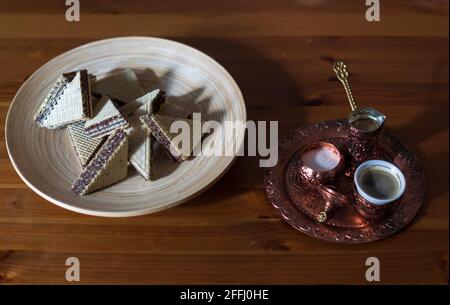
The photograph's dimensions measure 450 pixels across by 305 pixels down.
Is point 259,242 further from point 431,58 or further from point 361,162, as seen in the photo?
point 431,58

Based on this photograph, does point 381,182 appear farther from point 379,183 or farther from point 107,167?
point 107,167

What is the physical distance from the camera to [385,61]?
1074 millimetres

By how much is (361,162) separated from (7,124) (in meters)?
0.59

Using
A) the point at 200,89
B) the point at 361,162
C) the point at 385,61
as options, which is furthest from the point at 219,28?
the point at 361,162

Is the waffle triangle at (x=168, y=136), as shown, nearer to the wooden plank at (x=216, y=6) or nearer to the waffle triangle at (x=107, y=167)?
the waffle triangle at (x=107, y=167)

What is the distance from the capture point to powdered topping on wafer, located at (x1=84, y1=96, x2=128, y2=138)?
2.86 feet

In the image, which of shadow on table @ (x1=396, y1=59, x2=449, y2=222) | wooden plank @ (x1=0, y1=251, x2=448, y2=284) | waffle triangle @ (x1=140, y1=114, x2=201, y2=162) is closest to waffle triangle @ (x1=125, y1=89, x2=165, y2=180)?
waffle triangle @ (x1=140, y1=114, x2=201, y2=162)

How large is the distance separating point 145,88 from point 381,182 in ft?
1.50

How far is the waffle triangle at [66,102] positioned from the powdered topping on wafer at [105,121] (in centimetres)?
2

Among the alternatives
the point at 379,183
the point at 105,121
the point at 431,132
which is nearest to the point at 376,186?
the point at 379,183

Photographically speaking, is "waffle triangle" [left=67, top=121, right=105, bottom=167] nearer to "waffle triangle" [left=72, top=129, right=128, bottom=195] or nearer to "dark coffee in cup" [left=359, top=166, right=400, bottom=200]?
"waffle triangle" [left=72, top=129, right=128, bottom=195]

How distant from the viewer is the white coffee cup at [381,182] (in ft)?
2.55

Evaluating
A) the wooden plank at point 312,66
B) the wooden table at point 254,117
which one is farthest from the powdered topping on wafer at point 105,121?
the wooden plank at point 312,66

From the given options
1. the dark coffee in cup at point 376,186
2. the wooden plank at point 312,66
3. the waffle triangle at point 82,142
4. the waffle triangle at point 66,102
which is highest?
the wooden plank at point 312,66
